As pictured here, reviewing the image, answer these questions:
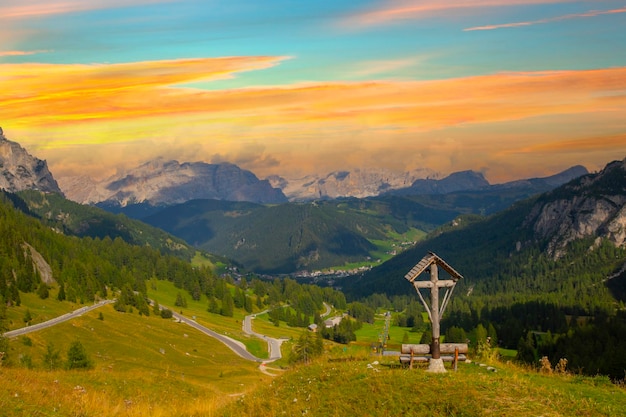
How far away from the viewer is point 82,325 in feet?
433

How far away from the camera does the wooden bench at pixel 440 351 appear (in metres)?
32.7

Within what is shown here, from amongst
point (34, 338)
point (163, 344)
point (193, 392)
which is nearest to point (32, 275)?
point (163, 344)

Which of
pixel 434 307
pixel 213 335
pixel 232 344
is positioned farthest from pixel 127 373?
pixel 213 335

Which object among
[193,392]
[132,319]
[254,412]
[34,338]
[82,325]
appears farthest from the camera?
[132,319]

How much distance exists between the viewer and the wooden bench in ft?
107

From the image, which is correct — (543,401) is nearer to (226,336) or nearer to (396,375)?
(396,375)

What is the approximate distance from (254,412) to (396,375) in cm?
750

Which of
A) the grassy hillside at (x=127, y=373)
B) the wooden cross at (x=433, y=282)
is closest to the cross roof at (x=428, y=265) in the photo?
the wooden cross at (x=433, y=282)

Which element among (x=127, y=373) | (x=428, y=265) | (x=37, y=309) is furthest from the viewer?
(x=37, y=309)

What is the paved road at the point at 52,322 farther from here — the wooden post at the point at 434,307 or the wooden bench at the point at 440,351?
the wooden post at the point at 434,307

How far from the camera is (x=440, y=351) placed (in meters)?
32.9

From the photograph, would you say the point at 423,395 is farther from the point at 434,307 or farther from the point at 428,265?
the point at 428,265

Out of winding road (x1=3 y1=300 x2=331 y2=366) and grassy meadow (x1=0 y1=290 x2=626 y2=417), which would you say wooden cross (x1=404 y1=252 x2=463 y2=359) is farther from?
winding road (x1=3 y1=300 x2=331 y2=366)

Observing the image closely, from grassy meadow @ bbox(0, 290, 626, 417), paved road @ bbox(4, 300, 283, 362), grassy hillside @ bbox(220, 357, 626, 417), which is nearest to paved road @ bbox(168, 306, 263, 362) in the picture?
paved road @ bbox(4, 300, 283, 362)
